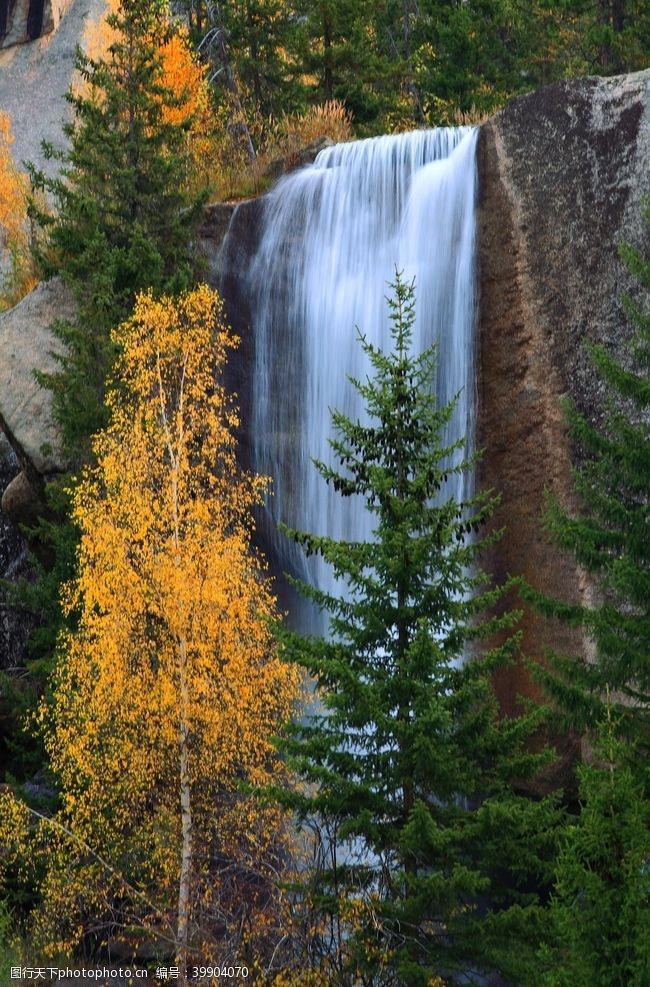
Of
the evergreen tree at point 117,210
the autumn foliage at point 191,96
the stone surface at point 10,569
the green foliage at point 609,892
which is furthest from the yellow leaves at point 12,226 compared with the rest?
the green foliage at point 609,892

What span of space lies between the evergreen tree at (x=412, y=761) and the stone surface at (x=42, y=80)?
33405 mm

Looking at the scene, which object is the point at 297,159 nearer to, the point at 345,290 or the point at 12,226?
the point at 345,290

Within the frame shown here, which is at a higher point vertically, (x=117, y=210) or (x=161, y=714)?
(x=117, y=210)

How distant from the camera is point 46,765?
51.3ft

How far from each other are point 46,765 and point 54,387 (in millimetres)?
5399

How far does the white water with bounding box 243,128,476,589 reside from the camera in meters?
18.5

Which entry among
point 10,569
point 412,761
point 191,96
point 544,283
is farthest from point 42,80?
point 412,761

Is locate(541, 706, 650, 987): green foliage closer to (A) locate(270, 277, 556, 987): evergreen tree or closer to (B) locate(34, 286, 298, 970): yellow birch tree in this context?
(A) locate(270, 277, 556, 987): evergreen tree

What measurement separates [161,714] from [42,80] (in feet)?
117

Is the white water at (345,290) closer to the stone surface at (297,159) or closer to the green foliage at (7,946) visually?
the stone surface at (297,159)

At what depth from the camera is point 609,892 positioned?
7109 millimetres

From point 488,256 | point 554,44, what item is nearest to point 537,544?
point 488,256

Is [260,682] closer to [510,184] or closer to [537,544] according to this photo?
[537,544]

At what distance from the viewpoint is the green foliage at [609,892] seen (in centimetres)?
706
